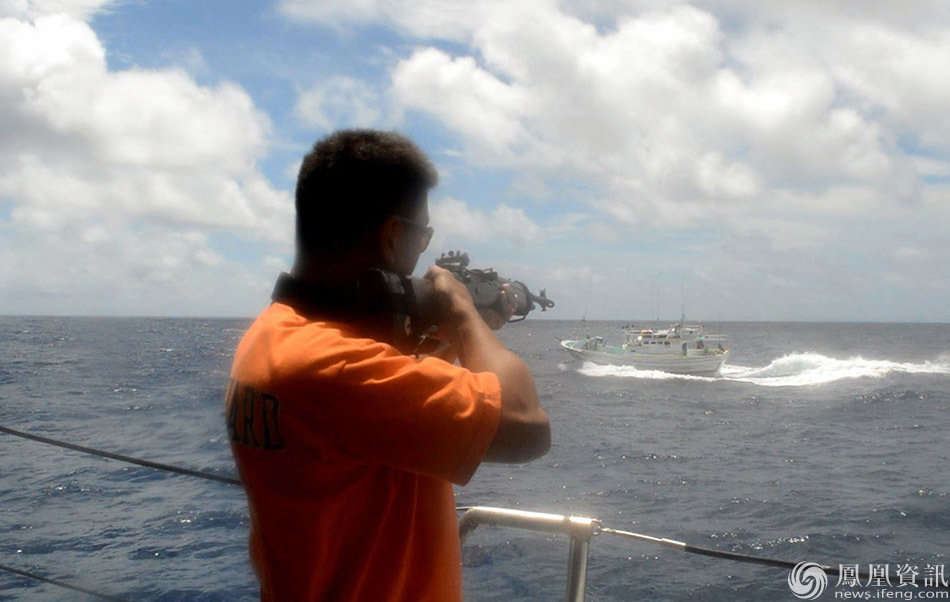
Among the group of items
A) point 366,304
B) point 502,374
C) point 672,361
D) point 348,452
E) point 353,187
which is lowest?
point 672,361

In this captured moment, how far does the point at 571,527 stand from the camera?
8.29ft

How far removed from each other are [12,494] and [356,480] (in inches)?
652

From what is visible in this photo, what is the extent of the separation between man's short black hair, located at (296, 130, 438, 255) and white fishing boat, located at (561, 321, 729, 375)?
53968 mm

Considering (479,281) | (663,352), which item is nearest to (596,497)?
(479,281)

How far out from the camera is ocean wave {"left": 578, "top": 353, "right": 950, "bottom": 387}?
55094mm

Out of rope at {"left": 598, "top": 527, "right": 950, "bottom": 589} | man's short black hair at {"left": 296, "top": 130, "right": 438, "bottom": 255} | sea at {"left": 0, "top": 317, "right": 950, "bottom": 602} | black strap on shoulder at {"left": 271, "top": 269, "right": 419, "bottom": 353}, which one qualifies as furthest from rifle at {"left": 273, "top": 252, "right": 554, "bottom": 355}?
rope at {"left": 598, "top": 527, "right": 950, "bottom": 589}

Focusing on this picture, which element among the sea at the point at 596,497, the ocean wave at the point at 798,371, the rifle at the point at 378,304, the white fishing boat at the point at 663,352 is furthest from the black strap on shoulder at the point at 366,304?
the white fishing boat at the point at 663,352

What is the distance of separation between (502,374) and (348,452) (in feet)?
1.19

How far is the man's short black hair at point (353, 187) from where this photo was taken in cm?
183

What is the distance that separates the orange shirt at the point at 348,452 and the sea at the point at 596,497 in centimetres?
109

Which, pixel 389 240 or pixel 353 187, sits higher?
pixel 353 187

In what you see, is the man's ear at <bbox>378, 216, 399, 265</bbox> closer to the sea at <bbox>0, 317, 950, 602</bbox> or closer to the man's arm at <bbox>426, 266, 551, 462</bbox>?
the man's arm at <bbox>426, 266, 551, 462</bbox>

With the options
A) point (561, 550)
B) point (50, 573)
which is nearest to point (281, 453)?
point (50, 573)

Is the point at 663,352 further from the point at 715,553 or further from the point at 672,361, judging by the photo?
the point at 715,553
